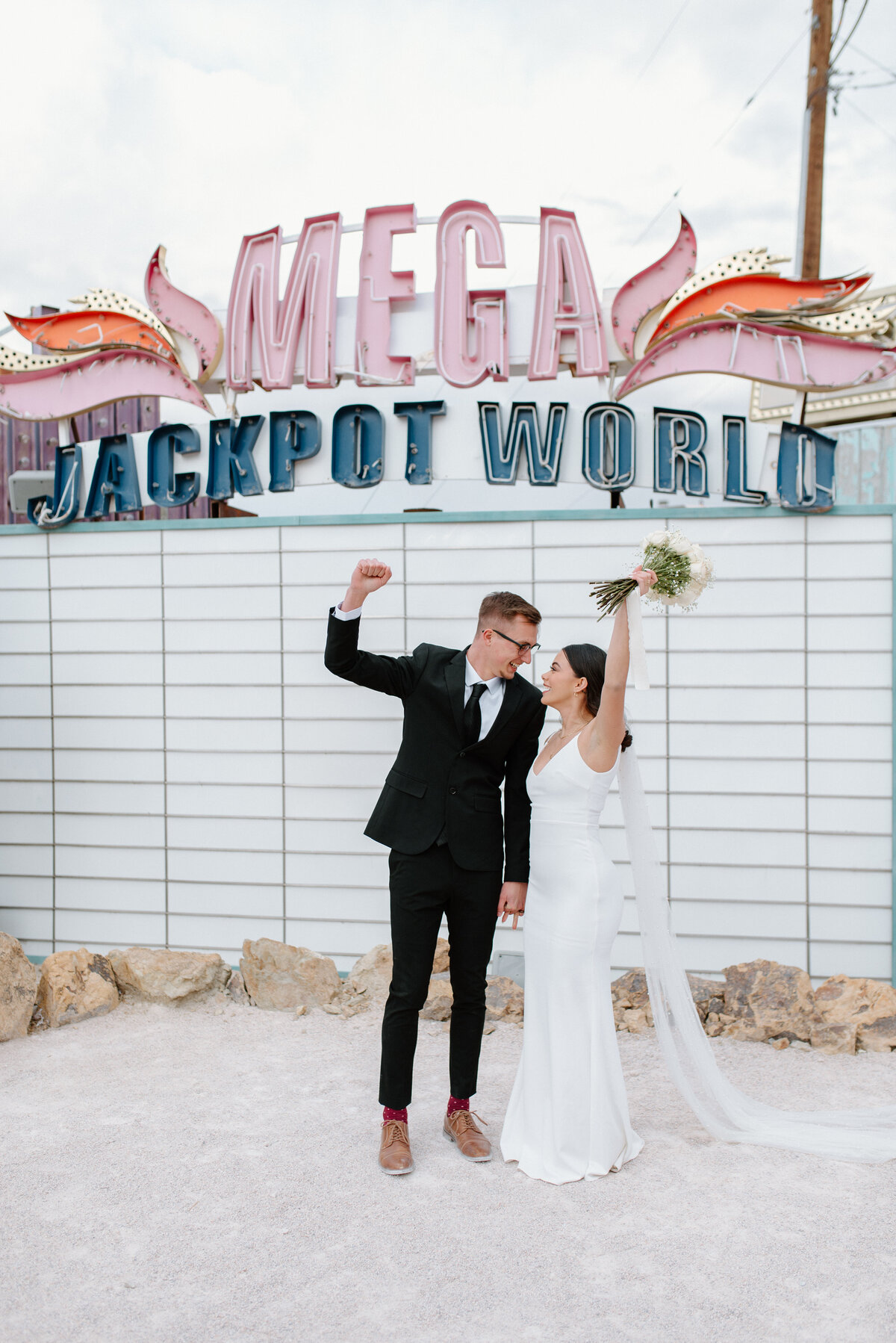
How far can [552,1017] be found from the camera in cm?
274

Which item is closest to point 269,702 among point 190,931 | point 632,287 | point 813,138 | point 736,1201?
point 190,931

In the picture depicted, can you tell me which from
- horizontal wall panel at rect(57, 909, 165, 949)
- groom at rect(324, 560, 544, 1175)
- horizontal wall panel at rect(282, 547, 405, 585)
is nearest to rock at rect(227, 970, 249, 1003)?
horizontal wall panel at rect(57, 909, 165, 949)

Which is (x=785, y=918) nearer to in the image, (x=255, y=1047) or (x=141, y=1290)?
(x=255, y=1047)

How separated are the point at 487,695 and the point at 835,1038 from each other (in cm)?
A: 218

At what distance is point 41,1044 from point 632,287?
4312mm

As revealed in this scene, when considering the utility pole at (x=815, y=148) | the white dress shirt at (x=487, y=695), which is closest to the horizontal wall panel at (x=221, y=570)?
the white dress shirt at (x=487, y=695)

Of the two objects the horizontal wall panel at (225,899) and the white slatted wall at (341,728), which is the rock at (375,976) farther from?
the horizontal wall panel at (225,899)

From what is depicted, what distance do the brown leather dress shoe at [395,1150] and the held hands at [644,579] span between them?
1.79 m

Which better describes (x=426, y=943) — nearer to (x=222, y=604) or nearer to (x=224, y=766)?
(x=224, y=766)

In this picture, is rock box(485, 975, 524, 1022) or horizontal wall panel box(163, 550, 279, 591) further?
horizontal wall panel box(163, 550, 279, 591)

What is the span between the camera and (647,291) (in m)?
4.40

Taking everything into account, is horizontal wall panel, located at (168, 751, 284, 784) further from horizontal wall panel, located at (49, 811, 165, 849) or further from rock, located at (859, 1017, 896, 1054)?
rock, located at (859, 1017, 896, 1054)

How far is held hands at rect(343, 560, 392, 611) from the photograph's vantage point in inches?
106

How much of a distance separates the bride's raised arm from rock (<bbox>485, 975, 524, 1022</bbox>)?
1.68 meters
